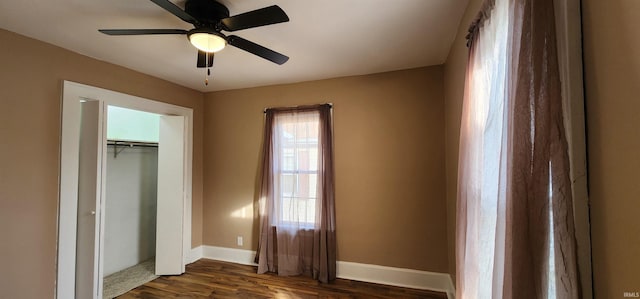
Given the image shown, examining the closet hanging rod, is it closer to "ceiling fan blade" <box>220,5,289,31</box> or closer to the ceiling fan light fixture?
the ceiling fan light fixture

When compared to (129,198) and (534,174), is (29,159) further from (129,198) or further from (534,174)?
(534,174)

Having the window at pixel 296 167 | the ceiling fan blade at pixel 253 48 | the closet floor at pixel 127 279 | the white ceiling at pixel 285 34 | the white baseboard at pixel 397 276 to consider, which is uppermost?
the white ceiling at pixel 285 34

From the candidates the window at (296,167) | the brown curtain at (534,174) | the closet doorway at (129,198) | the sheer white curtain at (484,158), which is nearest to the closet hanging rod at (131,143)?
the closet doorway at (129,198)

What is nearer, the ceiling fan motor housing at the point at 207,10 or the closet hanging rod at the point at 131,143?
the ceiling fan motor housing at the point at 207,10

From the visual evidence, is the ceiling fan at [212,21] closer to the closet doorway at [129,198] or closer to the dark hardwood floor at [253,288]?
the closet doorway at [129,198]

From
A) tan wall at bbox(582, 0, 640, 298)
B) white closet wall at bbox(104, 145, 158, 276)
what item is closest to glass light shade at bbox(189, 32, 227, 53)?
tan wall at bbox(582, 0, 640, 298)

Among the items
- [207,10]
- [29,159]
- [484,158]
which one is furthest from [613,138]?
[29,159]

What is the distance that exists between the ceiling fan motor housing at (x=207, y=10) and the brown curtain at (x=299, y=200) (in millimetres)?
1634

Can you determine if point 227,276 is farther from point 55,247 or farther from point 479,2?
point 479,2

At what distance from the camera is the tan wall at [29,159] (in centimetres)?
190

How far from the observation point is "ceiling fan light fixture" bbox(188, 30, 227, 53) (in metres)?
1.58

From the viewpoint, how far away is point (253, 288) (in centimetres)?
278

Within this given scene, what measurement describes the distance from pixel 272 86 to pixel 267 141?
775 millimetres

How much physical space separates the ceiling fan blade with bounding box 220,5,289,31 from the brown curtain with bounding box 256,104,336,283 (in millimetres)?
1621
